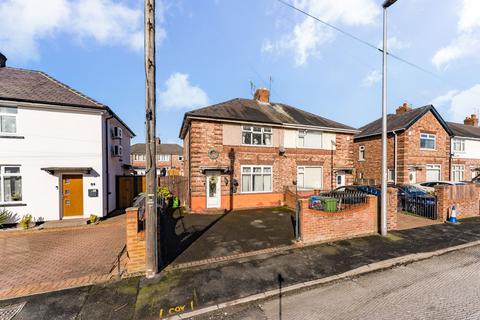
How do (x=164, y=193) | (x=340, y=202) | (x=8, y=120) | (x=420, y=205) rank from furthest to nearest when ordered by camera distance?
(x=164, y=193) < (x=420, y=205) < (x=8, y=120) < (x=340, y=202)

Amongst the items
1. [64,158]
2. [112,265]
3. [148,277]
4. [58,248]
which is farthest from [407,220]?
[64,158]

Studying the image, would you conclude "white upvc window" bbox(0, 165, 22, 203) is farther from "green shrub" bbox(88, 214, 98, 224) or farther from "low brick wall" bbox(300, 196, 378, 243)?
"low brick wall" bbox(300, 196, 378, 243)

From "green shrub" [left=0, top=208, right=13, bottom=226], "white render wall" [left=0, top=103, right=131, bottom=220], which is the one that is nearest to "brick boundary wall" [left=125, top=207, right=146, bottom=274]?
"white render wall" [left=0, top=103, right=131, bottom=220]

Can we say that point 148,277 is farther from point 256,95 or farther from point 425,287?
point 256,95

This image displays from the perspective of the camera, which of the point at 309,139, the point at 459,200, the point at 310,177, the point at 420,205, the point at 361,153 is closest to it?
the point at 459,200

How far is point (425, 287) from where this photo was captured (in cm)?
464

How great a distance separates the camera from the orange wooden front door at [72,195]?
9.92m

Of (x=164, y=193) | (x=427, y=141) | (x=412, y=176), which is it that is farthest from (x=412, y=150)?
(x=164, y=193)

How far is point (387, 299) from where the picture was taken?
4.20 metres

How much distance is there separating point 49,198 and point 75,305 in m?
8.11

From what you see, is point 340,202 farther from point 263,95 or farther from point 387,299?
point 263,95

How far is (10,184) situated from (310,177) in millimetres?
16847

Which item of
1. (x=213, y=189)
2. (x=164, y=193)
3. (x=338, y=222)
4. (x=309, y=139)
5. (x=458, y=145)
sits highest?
(x=309, y=139)

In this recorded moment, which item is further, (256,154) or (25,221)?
(256,154)
